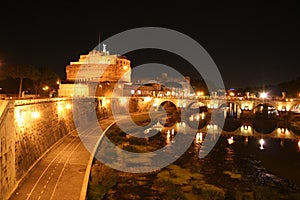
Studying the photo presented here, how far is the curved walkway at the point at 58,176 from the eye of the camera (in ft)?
53.2

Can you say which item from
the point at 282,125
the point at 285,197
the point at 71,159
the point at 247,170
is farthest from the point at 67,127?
the point at 282,125

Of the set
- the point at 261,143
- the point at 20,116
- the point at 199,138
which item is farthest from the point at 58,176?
the point at 261,143

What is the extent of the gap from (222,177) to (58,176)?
541 inches

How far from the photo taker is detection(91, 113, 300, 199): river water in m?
20.4

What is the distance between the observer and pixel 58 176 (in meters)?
19.0

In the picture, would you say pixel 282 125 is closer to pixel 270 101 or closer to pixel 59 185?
pixel 270 101

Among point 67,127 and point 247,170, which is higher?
point 67,127

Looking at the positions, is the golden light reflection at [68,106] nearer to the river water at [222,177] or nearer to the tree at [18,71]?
the tree at [18,71]

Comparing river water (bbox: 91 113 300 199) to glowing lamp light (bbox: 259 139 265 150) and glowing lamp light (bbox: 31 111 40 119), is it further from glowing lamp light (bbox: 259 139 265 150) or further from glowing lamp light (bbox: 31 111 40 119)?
glowing lamp light (bbox: 31 111 40 119)

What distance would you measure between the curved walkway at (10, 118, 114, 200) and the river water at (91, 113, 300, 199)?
282 cm

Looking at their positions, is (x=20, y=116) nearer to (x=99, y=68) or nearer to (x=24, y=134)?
(x=24, y=134)

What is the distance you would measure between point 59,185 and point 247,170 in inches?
703

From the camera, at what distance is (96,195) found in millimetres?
18375

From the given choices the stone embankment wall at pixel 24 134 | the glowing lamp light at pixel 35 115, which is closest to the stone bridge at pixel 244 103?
the stone embankment wall at pixel 24 134
